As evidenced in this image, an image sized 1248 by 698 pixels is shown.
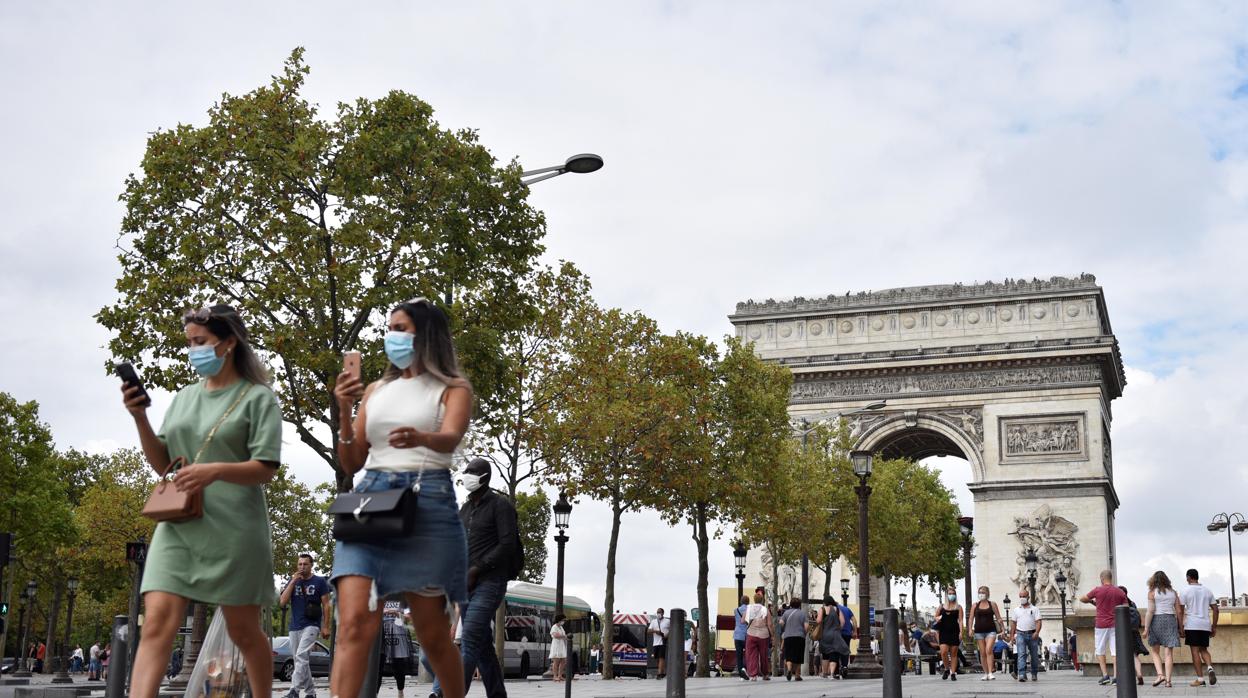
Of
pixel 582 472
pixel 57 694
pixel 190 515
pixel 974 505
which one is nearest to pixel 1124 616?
pixel 190 515

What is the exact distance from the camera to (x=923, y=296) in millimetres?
60906

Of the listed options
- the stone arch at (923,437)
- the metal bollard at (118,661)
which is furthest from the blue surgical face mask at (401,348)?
the stone arch at (923,437)

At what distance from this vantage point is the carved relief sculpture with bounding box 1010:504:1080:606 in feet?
181

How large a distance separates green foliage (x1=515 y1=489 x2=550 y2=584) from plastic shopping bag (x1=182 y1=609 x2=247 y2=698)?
78656 mm

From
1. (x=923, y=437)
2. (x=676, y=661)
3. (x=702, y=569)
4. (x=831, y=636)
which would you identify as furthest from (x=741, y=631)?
(x=923, y=437)

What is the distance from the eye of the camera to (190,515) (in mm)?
6121

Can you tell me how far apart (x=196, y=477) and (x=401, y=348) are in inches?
42.1

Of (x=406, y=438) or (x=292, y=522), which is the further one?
(x=292, y=522)

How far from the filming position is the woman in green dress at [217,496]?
6078 mm

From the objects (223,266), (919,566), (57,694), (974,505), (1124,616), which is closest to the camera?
(1124,616)

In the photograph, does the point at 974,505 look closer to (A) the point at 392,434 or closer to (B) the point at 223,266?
(B) the point at 223,266

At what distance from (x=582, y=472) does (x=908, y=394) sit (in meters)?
28.2

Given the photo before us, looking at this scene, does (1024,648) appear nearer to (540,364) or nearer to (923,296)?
(540,364)

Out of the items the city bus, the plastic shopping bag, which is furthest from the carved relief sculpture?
the plastic shopping bag
